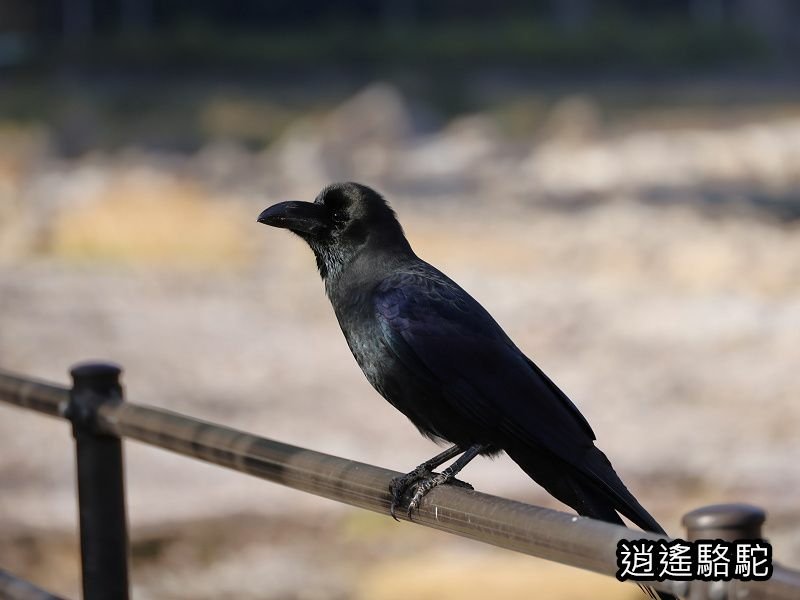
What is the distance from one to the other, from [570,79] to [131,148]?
7.31m

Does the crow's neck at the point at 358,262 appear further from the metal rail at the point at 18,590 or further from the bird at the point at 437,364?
the metal rail at the point at 18,590

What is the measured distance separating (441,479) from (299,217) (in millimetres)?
484

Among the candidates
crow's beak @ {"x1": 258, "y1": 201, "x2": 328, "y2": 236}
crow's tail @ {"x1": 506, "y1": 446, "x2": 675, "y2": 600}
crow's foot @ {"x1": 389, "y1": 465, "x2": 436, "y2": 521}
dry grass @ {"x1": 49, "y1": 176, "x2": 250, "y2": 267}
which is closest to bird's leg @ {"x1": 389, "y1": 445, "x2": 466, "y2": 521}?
crow's foot @ {"x1": 389, "y1": 465, "x2": 436, "y2": 521}

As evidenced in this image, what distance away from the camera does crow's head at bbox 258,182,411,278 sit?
1876mm

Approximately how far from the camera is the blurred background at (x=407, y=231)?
7.17 m

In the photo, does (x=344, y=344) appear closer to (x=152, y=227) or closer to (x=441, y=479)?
(x=152, y=227)

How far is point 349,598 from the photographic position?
6117 millimetres

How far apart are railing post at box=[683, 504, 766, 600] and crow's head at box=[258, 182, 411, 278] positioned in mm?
865

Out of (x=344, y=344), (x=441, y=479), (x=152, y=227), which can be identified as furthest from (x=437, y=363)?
(x=152, y=227)

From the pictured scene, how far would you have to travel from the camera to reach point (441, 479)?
1.60m

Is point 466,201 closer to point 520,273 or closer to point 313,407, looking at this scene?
point 520,273

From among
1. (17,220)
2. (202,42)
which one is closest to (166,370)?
(17,220)

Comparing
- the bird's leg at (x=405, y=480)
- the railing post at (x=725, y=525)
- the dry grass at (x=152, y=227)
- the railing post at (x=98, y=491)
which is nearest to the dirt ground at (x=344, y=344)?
the dry grass at (x=152, y=227)

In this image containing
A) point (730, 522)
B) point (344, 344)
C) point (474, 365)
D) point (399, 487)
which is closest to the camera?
point (730, 522)
